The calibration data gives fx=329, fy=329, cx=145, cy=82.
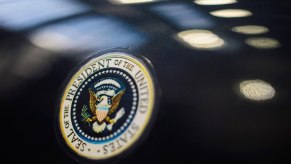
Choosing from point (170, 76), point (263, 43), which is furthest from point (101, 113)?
point (263, 43)

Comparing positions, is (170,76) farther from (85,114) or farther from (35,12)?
(35,12)

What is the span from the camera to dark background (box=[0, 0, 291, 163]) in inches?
25.1

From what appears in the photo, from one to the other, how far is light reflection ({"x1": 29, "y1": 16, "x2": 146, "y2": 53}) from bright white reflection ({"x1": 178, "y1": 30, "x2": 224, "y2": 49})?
11 cm

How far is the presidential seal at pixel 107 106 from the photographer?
71cm

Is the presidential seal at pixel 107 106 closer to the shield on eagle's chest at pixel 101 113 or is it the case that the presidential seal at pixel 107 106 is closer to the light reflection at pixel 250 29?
the shield on eagle's chest at pixel 101 113

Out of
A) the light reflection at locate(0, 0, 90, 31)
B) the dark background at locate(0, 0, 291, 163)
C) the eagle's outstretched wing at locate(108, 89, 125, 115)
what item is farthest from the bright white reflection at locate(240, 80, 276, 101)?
the light reflection at locate(0, 0, 90, 31)

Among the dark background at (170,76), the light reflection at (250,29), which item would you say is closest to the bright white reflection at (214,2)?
the dark background at (170,76)

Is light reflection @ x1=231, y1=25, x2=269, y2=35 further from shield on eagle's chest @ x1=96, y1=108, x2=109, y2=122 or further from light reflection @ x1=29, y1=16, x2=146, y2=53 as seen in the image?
shield on eagle's chest @ x1=96, y1=108, x2=109, y2=122

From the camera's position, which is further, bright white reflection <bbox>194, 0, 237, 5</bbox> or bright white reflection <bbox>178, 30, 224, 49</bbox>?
bright white reflection <bbox>194, 0, 237, 5</bbox>

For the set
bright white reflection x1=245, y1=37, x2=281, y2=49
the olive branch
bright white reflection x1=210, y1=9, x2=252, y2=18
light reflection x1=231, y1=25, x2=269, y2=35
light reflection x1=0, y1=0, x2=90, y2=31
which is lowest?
the olive branch

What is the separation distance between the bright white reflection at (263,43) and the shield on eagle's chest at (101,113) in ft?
1.18

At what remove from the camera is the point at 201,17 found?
2.78 feet

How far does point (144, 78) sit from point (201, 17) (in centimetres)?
24

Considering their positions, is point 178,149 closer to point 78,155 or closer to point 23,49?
point 78,155
